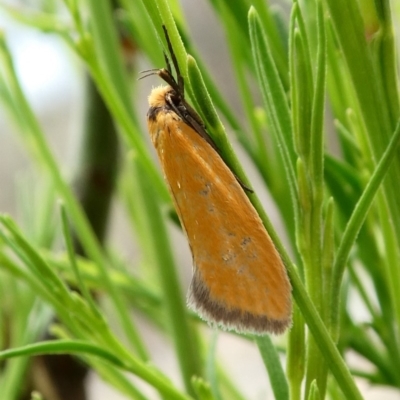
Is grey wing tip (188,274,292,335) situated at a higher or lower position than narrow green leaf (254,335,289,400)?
higher

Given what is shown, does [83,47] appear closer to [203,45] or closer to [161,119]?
[161,119]

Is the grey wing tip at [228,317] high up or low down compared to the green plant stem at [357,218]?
down

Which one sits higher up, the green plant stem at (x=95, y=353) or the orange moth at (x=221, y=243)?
the orange moth at (x=221, y=243)

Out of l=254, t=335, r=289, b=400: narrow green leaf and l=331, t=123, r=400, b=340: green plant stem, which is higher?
l=331, t=123, r=400, b=340: green plant stem

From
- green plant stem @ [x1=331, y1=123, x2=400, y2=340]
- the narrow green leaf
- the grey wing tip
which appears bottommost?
the narrow green leaf

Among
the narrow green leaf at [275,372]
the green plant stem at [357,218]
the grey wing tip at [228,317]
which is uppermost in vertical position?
the green plant stem at [357,218]

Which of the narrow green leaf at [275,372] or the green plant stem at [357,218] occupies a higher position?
the green plant stem at [357,218]

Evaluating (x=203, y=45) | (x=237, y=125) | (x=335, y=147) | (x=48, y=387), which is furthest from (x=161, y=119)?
(x=203, y=45)

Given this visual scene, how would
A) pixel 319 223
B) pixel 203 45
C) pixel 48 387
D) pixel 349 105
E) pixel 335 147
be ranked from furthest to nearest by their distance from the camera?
pixel 203 45, pixel 335 147, pixel 48 387, pixel 349 105, pixel 319 223
